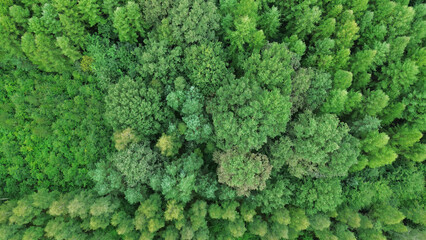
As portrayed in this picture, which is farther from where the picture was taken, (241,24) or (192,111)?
(192,111)

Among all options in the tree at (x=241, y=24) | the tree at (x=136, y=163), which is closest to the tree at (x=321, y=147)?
the tree at (x=241, y=24)

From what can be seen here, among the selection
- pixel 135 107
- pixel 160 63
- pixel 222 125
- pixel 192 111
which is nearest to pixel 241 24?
pixel 160 63

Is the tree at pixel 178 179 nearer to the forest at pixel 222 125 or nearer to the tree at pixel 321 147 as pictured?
the forest at pixel 222 125

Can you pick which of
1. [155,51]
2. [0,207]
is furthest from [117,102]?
[0,207]

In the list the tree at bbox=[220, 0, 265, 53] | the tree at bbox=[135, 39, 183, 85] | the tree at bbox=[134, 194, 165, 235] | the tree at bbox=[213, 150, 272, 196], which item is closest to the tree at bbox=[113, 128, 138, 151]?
the tree at bbox=[135, 39, 183, 85]

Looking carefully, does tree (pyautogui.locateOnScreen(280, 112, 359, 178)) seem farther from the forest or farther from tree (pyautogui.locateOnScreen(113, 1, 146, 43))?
tree (pyautogui.locateOnScreen(113, 1, 146, 43))

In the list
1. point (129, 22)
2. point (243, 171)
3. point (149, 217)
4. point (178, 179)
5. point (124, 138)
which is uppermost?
point (129, 22)

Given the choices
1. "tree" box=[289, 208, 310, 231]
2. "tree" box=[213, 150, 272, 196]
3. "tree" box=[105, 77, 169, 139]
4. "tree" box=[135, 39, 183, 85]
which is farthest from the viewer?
"tree" box=[135, 39, 183, 85]

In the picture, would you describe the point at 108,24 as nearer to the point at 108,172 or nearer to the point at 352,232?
the point at 108,172

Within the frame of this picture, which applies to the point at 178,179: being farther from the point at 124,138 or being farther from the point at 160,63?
the point at 160,63
